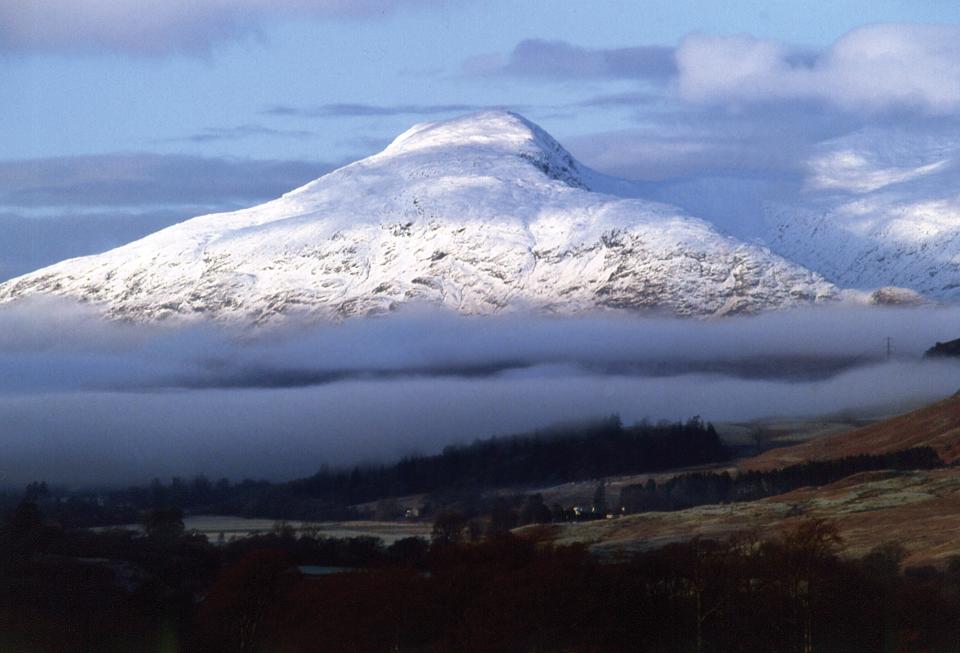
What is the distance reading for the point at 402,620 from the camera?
10356 centimetres

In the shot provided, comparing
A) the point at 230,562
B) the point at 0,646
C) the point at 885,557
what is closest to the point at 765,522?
the point at 885,557

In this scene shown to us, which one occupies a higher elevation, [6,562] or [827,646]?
[6,562]

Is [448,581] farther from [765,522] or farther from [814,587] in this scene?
[765,522]

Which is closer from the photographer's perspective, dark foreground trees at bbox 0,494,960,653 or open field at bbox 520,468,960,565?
dark foreground trees at bbox 0,494,960,653

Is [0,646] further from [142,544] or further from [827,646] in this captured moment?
[142,544]

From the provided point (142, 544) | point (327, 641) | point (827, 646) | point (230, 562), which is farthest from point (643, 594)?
point (142, 544)

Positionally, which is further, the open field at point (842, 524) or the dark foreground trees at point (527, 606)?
the open field at point (842, 524)

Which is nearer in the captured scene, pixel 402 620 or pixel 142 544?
pixel 402 620

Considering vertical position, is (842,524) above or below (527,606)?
above

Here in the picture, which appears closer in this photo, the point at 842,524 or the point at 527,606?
the point at 527,606

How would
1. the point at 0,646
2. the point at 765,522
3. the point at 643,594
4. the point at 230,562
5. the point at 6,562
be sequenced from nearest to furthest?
the point at 0,646
the point at 643,594
the point at 6,562
the point at 230,562
the point at 765,522

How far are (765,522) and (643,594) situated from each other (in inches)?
2898

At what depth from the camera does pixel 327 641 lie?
101m

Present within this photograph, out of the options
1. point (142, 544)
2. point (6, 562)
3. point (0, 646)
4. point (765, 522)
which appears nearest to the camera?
point (0, 646)
